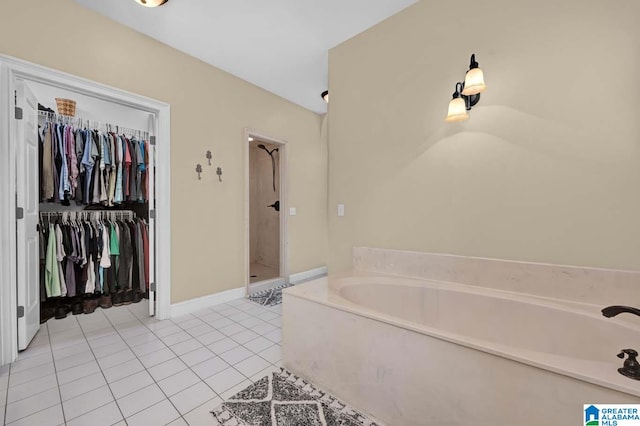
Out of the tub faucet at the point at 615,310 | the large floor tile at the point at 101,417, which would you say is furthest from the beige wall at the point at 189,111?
the tub faucet at the point at 615,310

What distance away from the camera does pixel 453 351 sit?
A: 1085 mm

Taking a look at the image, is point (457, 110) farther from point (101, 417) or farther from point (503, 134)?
point (101, 417)

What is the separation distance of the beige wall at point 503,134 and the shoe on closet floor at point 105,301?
2812 millimetres

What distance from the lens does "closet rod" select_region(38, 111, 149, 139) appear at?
2.67m

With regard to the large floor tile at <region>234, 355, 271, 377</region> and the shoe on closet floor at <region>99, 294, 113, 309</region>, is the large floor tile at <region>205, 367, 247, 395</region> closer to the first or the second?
the large floor tile at <region>234, 355, 271, 377</region>

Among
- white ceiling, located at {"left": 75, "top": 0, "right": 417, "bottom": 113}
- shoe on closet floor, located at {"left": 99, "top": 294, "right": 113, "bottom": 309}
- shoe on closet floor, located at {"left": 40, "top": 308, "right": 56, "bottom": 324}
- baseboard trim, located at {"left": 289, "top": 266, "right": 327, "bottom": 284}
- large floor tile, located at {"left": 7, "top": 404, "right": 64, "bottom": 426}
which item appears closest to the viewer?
large floor tile, located at {"left": 7, "top": 404, "right": 64, "bottom": 426}

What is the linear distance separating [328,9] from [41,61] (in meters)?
2.21

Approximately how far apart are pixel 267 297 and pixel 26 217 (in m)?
2.28

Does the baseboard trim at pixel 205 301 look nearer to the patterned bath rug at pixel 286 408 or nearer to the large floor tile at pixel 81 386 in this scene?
the large floor tile at pixel 81 386

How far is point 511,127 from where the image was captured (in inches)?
63.3

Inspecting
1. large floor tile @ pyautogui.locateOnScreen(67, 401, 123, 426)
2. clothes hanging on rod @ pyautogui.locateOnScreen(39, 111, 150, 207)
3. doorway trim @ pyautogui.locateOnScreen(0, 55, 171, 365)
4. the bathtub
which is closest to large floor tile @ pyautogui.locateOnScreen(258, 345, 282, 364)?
the bathtub

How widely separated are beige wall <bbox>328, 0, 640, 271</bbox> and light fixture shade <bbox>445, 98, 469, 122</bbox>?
13 cm

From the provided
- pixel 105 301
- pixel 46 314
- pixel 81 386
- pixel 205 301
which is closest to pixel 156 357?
pixel 81 386

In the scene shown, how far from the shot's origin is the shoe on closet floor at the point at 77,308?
108 inches
